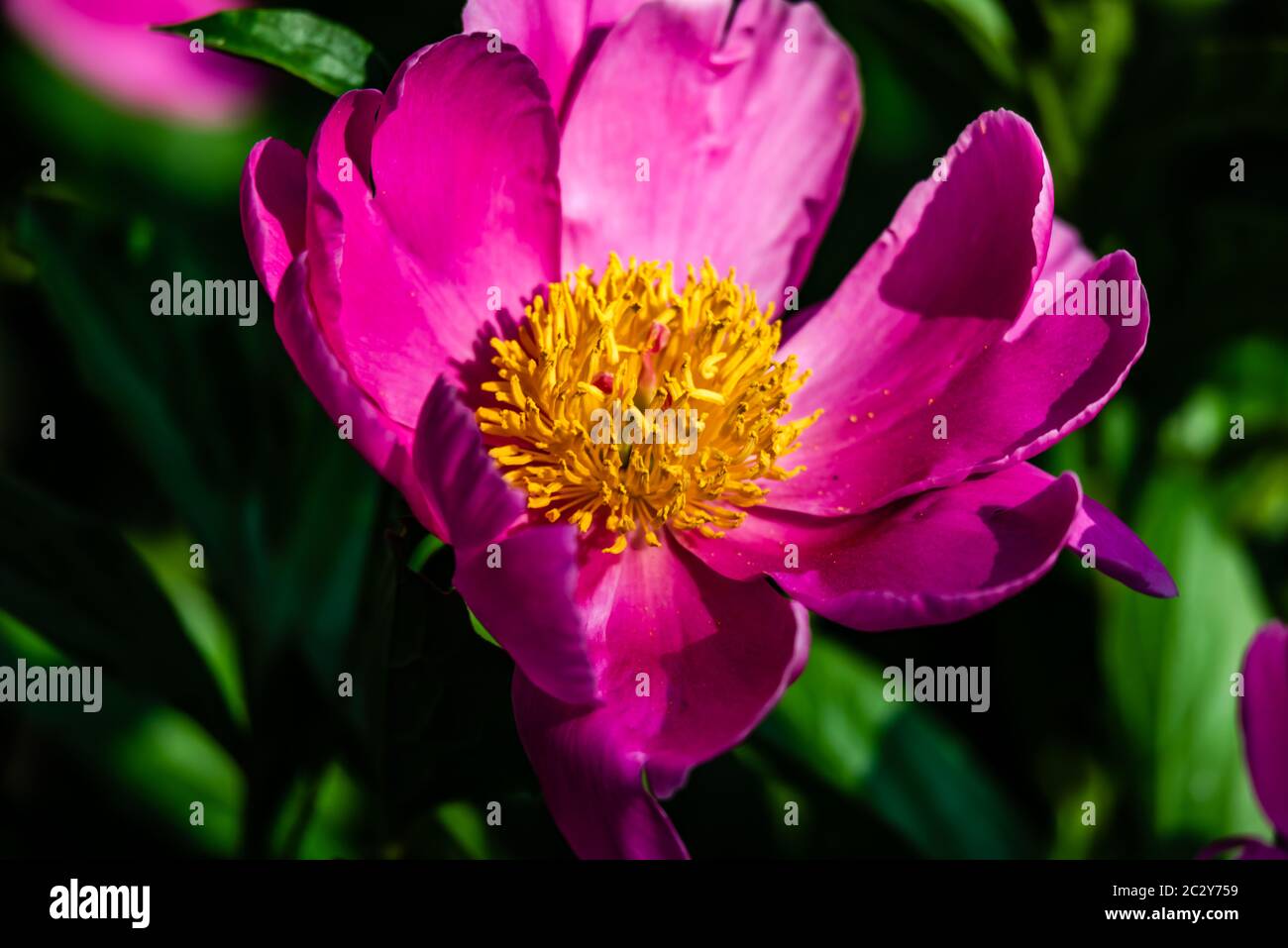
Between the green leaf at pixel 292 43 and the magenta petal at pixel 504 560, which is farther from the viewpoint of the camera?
the green leaf at pixel 292 43

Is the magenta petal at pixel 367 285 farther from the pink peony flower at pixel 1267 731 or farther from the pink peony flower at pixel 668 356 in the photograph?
the pink peony flower at pixel 1267 731

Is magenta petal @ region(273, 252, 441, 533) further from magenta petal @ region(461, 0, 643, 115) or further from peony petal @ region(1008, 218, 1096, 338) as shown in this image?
peony petal @ region(1008, 218, 1096, 338)

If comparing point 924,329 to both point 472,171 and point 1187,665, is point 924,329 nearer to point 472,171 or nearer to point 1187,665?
point 472,171

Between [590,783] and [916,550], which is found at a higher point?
[916,550]

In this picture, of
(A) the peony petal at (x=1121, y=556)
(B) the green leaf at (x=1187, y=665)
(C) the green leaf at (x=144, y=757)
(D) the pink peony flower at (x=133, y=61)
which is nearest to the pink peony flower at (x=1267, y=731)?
(A) the peony petal at (x=1121, y=556)

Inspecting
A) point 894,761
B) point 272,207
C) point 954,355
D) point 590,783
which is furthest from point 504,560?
point 894,761
